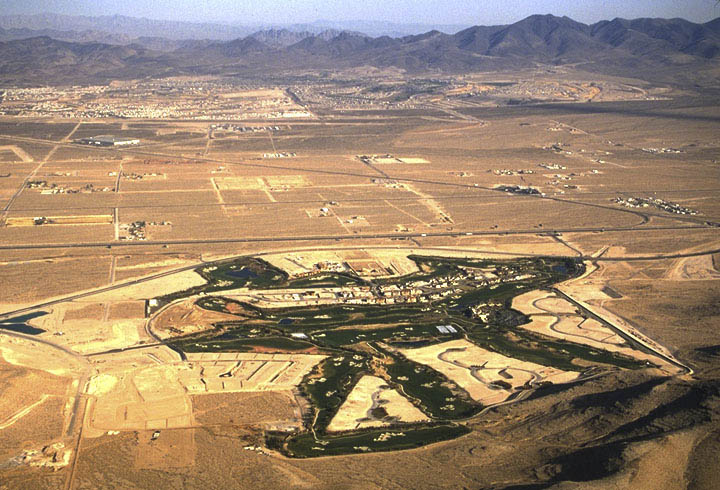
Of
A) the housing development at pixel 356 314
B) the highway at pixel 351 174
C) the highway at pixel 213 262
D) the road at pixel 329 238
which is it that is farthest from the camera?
the highway at pixel 351 174

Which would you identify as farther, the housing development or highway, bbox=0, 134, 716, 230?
highway, bbox=0, 134, 716, 230

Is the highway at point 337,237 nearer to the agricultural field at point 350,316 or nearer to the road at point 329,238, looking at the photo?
the road at point 329,238

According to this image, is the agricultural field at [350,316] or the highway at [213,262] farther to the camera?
the highway at [213,262]

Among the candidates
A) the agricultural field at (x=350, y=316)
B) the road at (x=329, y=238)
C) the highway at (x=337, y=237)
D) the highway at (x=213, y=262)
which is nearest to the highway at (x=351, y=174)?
the agricultural field at (x=350, y=316)

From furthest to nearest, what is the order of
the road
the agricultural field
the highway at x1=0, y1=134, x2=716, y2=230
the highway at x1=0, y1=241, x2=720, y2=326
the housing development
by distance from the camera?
1. the highway at x1=0, y1=134, x2=716, y2=230
2. the road
3. the highway at x1=0, y1=241, x2=720, y2=326
4. the agricultural field
5. the housing development

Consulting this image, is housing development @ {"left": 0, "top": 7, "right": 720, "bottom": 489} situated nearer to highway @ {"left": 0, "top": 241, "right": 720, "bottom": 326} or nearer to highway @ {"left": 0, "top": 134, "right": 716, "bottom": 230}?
highway @ {"left": 0, "top": 241, "right": 720, "bottom": 326}

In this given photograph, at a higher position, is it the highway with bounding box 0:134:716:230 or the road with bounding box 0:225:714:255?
the highway with bounding box 0:134:716:230

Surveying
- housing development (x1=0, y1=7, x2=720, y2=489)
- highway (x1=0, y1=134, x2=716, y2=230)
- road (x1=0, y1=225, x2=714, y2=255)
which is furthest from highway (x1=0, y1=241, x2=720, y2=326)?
highway (x1=0, y1=134, x2=716, y2=230)

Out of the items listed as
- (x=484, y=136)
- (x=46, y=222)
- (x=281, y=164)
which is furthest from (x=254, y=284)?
(x=484, y=136)

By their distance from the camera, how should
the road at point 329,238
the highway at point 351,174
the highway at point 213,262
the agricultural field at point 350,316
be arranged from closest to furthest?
the agricultural field at point 350,316 < the highway at point 213,262 < the road at point 329,238 < the highway at point 351,174

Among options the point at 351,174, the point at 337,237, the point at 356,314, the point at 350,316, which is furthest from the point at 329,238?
the point at 351,174

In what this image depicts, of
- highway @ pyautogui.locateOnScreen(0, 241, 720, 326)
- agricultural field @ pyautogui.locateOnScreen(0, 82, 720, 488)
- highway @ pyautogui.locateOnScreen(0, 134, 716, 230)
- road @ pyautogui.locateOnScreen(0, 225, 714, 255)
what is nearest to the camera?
agricultural field @ pyautogui.locateOnScreen(0, 82, 720, 488)

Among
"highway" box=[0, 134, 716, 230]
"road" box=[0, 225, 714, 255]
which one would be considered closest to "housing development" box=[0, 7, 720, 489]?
"road" box=[0, 225, 714, 255]
